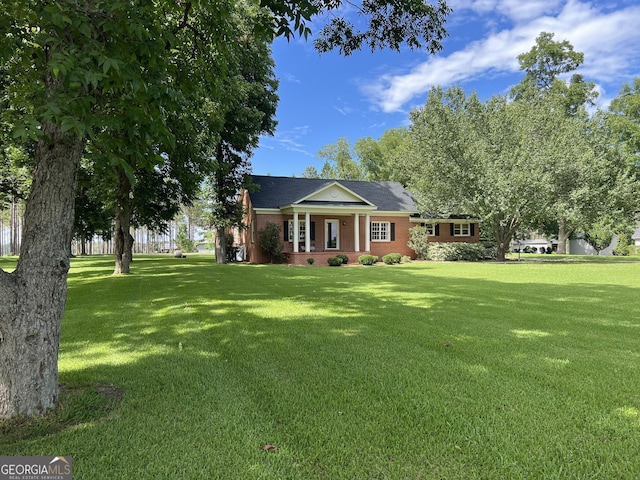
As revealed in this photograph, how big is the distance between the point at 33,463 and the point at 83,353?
2494mm

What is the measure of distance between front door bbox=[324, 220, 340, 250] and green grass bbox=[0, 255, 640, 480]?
63.0ft

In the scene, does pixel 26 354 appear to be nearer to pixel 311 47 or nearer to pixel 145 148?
pixel 145 148

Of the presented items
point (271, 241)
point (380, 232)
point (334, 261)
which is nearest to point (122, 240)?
point (271, 241)

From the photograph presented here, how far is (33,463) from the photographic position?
2.27 metres

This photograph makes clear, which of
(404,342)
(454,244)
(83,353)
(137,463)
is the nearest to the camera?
(137,463)

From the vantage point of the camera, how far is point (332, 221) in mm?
25984

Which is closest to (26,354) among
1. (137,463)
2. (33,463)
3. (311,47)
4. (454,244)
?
(33,463)

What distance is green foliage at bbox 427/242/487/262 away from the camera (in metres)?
24.4

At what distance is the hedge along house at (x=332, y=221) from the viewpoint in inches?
936

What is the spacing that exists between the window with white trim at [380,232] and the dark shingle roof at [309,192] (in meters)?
1.11

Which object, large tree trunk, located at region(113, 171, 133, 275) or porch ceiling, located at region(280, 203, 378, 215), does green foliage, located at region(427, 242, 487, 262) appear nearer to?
porch ceiling, located at region(280, 203, 378, 215)

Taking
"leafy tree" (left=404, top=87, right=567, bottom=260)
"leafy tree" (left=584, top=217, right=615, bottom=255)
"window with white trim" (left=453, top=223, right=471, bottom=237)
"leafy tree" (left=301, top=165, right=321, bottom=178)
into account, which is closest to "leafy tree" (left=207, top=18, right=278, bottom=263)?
"leafy tree" (left=404, top=87, right=567, bottom=260)

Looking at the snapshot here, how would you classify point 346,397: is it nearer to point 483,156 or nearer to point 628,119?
point 483,156

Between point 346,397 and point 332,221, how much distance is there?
23.0 meters
